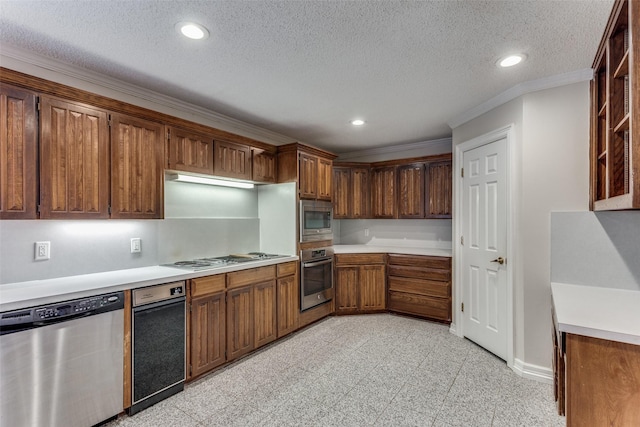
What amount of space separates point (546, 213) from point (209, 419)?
300 cm

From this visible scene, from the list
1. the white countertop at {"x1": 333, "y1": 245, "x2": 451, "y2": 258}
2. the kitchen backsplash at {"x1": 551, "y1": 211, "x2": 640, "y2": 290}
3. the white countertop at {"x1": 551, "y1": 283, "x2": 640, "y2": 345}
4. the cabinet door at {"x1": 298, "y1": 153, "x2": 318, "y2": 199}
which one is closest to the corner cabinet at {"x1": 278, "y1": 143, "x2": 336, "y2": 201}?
the cabinet door at {"x1": 298, "y1": 153, "x2": 318, "y2": 199}

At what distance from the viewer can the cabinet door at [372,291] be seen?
4281 millimetres

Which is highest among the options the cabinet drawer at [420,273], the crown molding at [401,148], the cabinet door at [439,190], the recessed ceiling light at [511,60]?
the recessed ceiling light at [511,60]

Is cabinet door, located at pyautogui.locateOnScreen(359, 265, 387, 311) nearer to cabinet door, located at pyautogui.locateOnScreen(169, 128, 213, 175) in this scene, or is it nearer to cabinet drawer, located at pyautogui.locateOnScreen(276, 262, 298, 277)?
cabinet drawer, located at pyautogui.locateOnScreen(276, 262, 298, 277)

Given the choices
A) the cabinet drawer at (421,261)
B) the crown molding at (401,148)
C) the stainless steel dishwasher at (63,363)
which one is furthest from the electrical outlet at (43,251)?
the crown molding at (401,148)

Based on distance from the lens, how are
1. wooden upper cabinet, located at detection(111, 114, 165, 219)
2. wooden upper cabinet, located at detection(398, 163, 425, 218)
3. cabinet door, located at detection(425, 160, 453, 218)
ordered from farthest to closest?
Result: wooden upper cabinet, located at detection(398, 163, 425, 218)
cabinet door, located at detection(425, 160, 453, 218)
wooden upper cabinet, located at detection(111, 114, 165, 219)

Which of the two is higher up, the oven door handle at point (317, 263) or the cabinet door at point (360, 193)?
the cabinet door at point (360, 193)

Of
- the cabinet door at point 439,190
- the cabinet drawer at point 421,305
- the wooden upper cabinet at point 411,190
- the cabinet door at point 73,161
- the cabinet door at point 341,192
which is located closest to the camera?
the cabinet door at point 73,161

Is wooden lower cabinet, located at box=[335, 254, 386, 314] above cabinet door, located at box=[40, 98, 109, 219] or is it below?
below

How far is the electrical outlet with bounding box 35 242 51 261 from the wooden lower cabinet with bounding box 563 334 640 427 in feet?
10.7

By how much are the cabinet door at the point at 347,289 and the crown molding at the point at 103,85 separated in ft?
7.52

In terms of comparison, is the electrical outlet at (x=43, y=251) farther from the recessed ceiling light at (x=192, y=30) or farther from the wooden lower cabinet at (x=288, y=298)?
the wooden lower cabinet at (x=288, y=298)

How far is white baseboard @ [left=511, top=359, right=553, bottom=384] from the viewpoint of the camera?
2510mm

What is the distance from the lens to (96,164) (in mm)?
2268
